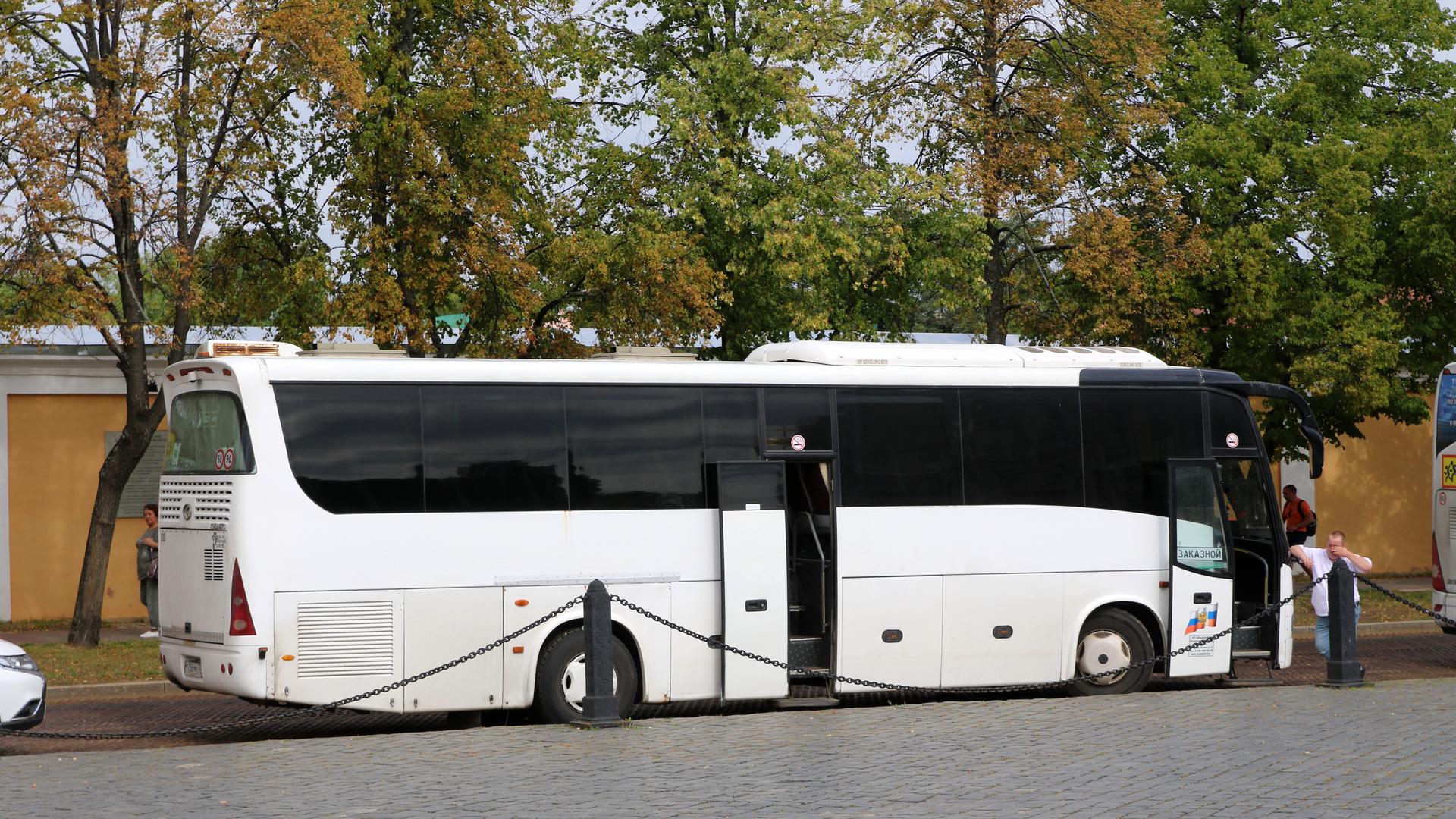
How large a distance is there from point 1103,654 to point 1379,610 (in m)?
12.3

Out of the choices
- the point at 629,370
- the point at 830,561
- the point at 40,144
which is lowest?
the point at 830,561

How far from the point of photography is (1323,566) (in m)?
16.6

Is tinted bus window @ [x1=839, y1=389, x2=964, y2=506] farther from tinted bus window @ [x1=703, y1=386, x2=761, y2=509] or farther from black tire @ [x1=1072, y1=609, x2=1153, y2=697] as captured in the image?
black tire @ [x1=1072, y1=609, x2=1153, y2=697]

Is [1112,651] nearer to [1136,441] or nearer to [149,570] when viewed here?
[1136,441]

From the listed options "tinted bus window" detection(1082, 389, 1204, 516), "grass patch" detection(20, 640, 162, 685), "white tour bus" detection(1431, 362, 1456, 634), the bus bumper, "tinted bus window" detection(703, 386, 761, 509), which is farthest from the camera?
"white tour bus" detection(1431, 362, 1456, 634)

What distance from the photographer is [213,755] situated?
11.3 meters

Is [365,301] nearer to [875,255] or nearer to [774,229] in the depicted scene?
[774,229]

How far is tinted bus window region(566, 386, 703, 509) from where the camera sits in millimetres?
13758

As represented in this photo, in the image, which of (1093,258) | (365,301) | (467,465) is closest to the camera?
(467,465)

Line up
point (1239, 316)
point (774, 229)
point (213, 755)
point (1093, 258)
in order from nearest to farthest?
point (213, 755), point (774, 229), point (1093, 258), point (1239, 316)

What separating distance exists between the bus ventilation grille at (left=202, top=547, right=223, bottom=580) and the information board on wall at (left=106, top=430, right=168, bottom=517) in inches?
556

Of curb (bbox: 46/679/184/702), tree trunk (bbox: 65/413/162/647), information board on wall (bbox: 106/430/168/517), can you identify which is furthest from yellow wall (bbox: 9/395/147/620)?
curb (bbox: 46/679/184/702)

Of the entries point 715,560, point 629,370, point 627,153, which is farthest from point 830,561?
point 627,153

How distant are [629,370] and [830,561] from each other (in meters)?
2.44
